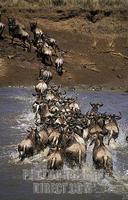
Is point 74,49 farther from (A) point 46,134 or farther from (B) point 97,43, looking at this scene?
(A) point 46,134

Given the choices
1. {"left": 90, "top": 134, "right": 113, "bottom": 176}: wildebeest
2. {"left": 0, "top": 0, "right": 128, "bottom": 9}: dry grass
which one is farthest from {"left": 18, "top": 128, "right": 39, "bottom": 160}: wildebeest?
{"left": 0, "top": 0, "right": 128, "bottom": 9}: dry grass

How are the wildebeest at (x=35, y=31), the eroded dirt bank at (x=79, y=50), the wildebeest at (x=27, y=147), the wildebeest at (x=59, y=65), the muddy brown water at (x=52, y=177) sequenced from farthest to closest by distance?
the wildebeest at (x=35, y=31)
the wildebeest at (x=59, y=65)
the eroded dirt bank at (x=79, y=50)
the wildebeest at (x=27, y=147)
the muddy brown water at (x=52, y=177)

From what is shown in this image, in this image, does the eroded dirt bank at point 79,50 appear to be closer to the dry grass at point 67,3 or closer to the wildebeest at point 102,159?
the dry grass at point 67,3

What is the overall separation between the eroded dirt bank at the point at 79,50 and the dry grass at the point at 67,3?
1243 mm

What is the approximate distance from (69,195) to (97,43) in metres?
27.5

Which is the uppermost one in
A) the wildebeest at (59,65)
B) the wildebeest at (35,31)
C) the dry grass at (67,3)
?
the dry grass at (67,3)

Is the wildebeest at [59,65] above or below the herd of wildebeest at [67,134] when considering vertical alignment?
below

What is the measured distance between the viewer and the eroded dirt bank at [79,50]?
34.2m

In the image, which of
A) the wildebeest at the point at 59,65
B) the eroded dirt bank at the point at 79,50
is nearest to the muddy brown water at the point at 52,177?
the eroded dirt bank at the point at 79,50

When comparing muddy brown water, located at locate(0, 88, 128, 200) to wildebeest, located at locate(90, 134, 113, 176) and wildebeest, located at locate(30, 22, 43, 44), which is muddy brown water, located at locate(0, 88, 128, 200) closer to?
wildebeest, located at locate(90, 134, 113, 176)

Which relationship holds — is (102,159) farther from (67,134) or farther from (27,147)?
(27,147)

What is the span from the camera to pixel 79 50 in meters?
38.6

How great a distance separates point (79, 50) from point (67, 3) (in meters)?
8.28

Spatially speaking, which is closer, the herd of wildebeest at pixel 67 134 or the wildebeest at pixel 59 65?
the herd of wildebeest at pixel 67 134
